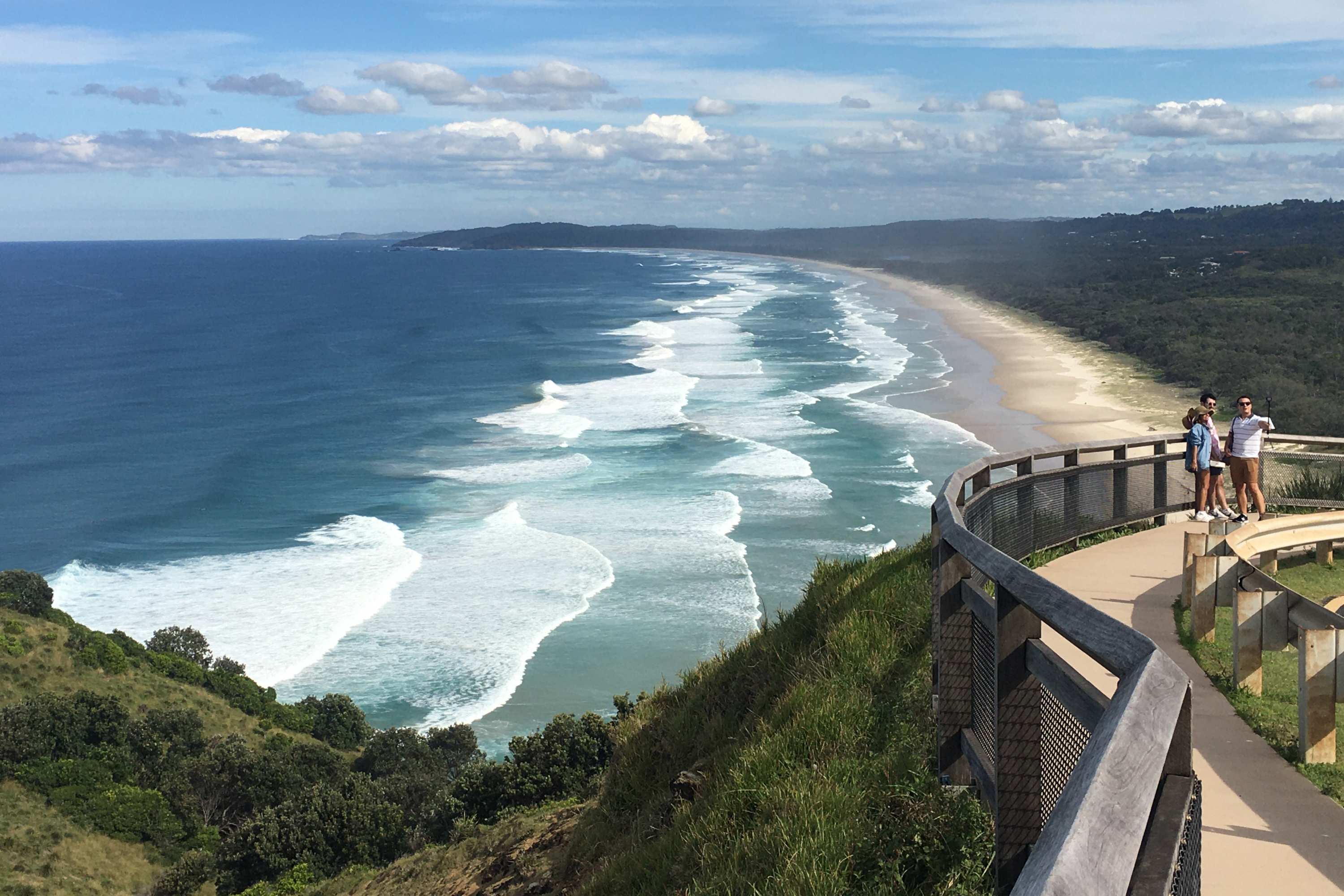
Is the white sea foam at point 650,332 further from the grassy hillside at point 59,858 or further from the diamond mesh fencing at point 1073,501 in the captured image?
the diamond mesh fencing at point 1073,501

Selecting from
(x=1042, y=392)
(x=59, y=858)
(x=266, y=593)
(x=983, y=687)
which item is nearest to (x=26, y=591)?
(x=266, y=593)

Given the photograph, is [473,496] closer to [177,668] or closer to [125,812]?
[177,668]

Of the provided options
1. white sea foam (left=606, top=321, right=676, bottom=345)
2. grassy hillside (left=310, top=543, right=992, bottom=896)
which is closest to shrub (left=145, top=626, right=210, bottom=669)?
grassy hillside (left=310, top=543, right=992, bottom=896)

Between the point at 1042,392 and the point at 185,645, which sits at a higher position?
the point at 1042,392

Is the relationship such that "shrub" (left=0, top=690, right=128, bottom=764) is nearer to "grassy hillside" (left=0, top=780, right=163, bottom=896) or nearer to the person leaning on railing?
"grassy hillside" (left=0, top=780, right=163, bottom=896)

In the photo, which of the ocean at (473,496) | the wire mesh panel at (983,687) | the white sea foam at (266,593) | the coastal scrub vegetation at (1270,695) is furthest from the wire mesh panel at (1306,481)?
the white sea foam at (266,593)

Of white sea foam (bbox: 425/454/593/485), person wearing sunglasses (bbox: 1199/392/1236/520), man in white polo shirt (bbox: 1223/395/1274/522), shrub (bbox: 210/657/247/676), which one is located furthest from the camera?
white sea foam (bbox: 425/454/593/485)

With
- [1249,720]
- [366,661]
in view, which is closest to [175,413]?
[366,661]
